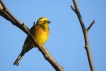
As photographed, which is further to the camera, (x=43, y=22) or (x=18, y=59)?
(x=43, y=22)

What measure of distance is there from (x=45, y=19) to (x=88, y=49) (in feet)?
15.3

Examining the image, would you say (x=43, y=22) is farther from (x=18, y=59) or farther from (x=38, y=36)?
(x=18, y=59)

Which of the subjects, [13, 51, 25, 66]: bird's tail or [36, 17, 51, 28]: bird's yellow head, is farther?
[36, 17, 51, 28]: bird's yellow head

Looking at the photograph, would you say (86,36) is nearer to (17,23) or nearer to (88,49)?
(88,49)

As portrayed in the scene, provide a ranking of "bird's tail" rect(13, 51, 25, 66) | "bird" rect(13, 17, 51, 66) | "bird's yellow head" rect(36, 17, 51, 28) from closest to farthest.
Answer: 1. "bird" rect(13, 17, 51, 66)
2. "bird's tail" rect(13, 51, 25, 66)
3. "bird's yellow head" rect(36, 17, 51, 28)

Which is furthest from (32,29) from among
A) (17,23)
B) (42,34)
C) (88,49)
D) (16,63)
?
(88,49)

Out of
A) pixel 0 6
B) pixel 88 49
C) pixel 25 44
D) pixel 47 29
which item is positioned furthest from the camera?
pixel 47 29

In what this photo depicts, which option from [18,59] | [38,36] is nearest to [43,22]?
[38,36]

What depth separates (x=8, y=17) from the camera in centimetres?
237

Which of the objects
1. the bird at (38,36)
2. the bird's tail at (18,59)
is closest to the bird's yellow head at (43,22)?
the bird at (38,36)

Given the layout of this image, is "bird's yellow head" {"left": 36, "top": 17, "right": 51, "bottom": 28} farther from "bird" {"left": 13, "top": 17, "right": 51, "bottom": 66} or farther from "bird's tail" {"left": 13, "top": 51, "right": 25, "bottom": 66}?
"bird's tail" {"left": 13, "top": 51, "right": 25, "bottom": 66}

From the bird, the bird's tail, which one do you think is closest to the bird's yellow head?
the bird

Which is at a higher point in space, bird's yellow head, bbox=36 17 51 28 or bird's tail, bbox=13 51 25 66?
bird's yellow head, bbox=36 17 51 28

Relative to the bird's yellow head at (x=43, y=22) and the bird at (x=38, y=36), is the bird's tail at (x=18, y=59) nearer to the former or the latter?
the bird at (x=38, y=36)
